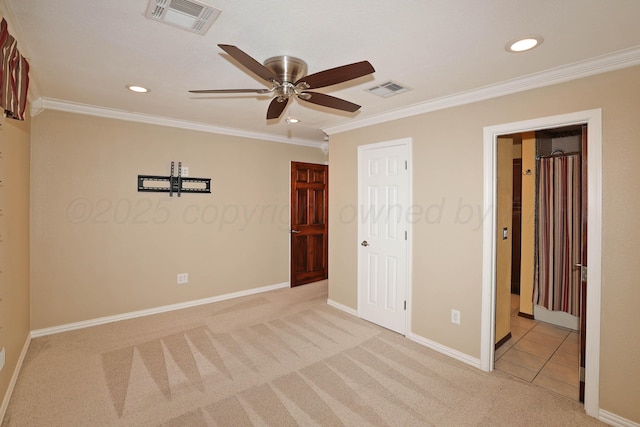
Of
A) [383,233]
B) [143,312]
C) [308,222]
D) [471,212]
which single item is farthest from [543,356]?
[143,312]

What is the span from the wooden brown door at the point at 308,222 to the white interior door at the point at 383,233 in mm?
1649

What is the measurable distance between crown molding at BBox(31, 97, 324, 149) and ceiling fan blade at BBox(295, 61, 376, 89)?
2.80m

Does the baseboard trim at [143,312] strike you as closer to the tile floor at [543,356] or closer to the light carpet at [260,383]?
the light carpet at [260,383]

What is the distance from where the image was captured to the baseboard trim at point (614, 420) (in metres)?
2.09

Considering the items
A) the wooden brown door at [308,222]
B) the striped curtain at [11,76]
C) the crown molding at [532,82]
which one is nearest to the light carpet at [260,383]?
the wooden brown door at [308,222]

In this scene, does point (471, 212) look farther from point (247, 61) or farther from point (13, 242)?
point (13, 242)

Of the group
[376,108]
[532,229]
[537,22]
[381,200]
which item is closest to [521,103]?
[537,22]

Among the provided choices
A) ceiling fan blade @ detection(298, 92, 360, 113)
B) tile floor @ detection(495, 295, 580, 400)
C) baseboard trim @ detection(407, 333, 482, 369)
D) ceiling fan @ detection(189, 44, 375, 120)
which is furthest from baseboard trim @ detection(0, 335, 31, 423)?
tile floor @ detection(495, 295, 580, 400)

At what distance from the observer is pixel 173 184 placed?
13.5 feet

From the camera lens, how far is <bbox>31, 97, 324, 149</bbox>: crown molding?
3262 millimetres

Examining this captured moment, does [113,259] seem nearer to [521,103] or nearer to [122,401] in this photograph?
[122,401]

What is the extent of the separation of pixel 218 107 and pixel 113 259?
2.24 metres

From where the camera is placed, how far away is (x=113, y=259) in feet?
12.3

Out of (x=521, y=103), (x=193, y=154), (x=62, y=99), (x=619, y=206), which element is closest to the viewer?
(x=619, y=206)
